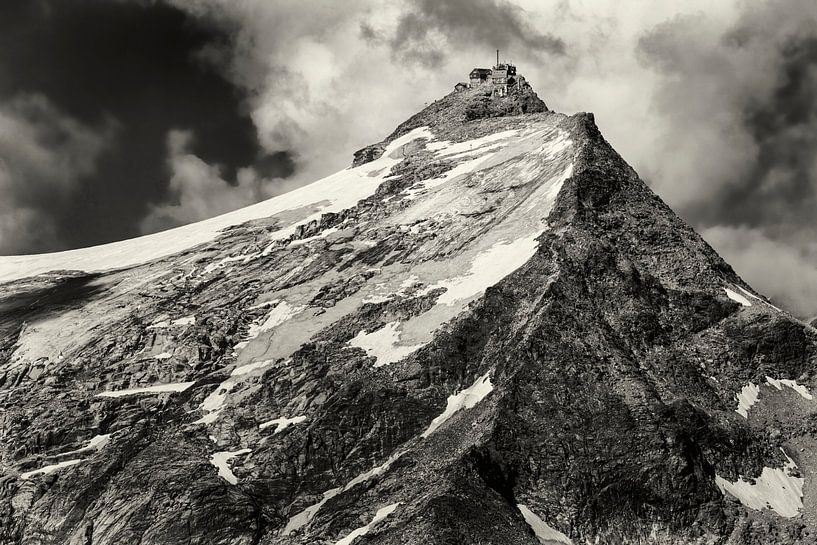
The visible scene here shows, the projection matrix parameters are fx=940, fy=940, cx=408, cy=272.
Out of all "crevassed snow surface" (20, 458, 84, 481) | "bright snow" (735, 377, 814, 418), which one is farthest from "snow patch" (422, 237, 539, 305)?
"crevassed snow surface" (20, 458, 84, 481)

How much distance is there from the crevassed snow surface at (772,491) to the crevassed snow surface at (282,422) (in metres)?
39.4

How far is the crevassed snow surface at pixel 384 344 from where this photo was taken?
9612 centimetres

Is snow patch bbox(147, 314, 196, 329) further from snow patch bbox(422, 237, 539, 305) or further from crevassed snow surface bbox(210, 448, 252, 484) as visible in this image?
snow patch bbox(422, 237, 539, 305)

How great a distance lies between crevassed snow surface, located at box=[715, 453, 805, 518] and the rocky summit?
0.66 ft

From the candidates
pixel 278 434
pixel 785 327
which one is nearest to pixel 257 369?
pixel 278 434

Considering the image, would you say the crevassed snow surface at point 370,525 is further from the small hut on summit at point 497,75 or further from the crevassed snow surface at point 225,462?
the small hut on summit at point 497,75

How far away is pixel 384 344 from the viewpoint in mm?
98688

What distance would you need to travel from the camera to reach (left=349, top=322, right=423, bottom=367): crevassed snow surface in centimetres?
9612

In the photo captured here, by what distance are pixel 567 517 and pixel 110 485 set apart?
1674 inches

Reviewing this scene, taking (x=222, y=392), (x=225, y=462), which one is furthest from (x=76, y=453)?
(x=225, y=462)

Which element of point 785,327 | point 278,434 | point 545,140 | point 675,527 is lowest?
point 675,527

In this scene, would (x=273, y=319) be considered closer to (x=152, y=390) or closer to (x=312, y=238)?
(x=152, y=390)

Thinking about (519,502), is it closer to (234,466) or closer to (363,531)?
(363,531)

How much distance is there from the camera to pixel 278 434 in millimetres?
91438
